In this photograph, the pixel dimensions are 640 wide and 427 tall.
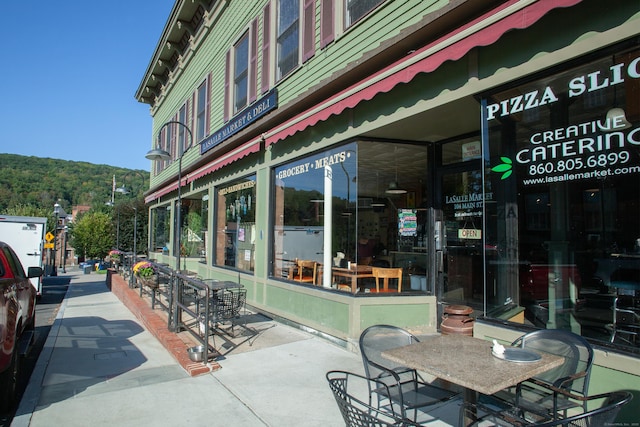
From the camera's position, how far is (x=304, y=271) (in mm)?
7684

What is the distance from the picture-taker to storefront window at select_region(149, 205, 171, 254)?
18.1 meters

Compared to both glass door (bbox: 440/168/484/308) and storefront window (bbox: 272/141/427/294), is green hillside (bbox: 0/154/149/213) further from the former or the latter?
glass door (bbox: 440/168/484/308)

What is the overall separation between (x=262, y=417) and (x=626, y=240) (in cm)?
361

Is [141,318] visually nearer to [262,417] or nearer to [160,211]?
[262,417]

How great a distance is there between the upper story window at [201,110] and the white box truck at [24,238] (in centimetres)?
585

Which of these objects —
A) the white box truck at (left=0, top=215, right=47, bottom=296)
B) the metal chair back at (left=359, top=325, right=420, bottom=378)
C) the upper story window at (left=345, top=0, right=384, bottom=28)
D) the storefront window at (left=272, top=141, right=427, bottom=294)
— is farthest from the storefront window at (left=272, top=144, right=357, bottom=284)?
the white box truck at (left=0, top=215, right=47, bottom=296)

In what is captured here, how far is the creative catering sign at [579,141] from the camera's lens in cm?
332

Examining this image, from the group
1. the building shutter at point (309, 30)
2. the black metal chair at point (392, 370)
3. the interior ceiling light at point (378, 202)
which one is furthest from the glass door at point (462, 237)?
the building shutter at point (309, 30)

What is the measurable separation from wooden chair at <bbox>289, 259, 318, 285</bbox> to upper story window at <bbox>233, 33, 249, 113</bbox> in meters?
4.65

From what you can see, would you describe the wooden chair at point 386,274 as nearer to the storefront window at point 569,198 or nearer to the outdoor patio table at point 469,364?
the storefront window at point 569,198

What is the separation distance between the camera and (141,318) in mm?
8750

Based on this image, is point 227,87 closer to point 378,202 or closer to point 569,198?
point 378,202

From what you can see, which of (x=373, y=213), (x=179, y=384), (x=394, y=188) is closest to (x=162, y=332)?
(x=179, y=384)

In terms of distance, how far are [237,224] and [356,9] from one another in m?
6.00
